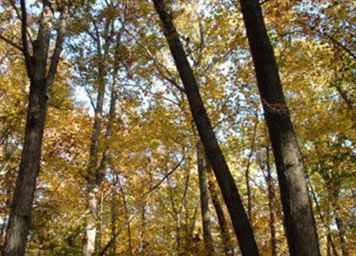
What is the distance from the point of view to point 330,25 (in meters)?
8.83

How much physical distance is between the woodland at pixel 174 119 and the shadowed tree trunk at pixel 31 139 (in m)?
0.02

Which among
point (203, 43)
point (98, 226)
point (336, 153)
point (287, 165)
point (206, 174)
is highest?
point (203, 43)

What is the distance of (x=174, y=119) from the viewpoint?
15047 mm

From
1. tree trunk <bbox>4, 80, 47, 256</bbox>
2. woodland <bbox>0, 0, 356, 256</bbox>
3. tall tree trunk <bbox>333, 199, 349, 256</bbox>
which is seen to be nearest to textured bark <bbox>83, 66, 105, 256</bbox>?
woodland <bbox>0, 0, 356, 256</bbox>

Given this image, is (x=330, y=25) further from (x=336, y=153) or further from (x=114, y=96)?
(x=114, y=96)

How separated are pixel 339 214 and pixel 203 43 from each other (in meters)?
8.83

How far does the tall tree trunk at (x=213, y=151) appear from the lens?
531 cm

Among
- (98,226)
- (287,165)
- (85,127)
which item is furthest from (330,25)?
(85,127)

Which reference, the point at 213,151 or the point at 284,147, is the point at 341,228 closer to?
the point at 213,151

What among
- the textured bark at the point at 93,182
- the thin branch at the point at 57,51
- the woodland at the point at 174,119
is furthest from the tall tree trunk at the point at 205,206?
the thin branch at the point at 57,51

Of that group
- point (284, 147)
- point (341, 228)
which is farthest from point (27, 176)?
point (341, 228)

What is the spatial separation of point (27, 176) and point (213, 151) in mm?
2894

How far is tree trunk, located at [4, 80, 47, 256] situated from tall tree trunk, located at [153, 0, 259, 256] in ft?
7.79

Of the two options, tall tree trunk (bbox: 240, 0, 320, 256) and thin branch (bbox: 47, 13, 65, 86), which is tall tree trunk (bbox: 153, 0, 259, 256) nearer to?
tall tree trunk (bbox: 240, 0, 320, 256)
